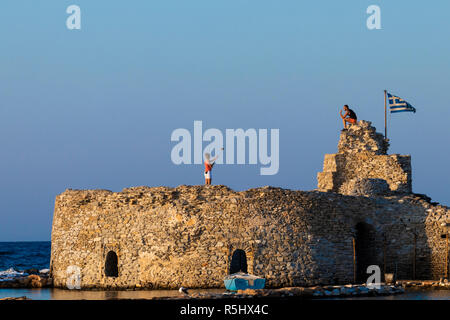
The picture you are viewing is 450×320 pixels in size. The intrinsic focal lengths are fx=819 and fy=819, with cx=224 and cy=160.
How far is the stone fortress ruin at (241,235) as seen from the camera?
105ft

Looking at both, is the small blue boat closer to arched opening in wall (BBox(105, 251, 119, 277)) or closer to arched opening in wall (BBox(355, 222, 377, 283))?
arched opening in wall (BBox(105, 251, 119, 277))

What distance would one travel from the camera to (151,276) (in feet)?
106

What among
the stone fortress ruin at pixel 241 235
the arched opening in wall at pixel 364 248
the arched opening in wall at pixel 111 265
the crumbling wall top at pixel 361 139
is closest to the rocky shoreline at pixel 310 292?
the stone fortress ruin at pixel 241 235

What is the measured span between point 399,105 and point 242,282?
47.1 ft

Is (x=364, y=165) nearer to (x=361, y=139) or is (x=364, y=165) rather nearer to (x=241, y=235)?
(x=361, y=139)

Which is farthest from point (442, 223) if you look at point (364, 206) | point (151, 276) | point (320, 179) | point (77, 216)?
point (77, 216)

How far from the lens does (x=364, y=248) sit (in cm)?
3609

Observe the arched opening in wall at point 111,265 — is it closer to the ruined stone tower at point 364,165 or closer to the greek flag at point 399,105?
the ruined stone tower at point 364,165

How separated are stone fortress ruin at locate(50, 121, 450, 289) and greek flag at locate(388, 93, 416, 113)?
418 cm

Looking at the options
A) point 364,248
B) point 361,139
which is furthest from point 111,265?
point 361,139

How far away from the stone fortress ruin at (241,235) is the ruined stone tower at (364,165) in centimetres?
114

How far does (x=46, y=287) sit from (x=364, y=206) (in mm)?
14367

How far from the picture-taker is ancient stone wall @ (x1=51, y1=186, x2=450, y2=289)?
32.0 metres
